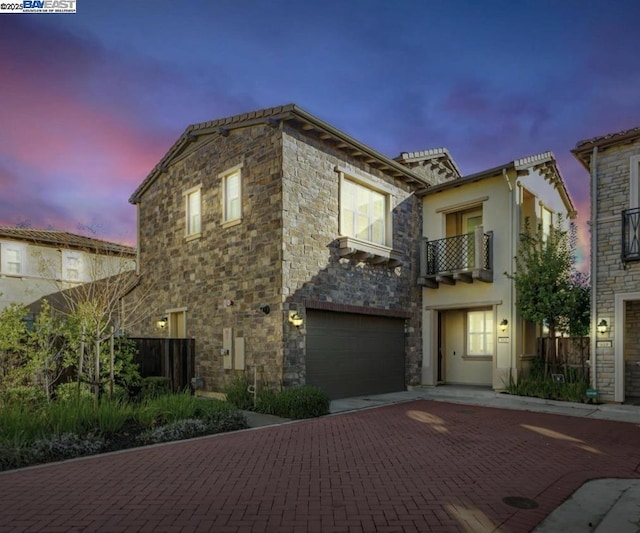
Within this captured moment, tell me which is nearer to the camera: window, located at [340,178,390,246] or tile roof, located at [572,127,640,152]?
tile roof, located at [572,127,640,152]

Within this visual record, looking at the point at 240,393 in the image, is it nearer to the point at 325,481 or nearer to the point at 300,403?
the point at 300,403

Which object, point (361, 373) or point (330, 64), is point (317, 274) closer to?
point (361, 373)

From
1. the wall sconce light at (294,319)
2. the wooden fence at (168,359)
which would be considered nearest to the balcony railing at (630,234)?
the wall sconce light at (294,319)

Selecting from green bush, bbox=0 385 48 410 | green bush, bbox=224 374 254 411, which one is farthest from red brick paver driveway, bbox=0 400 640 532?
green bush, bbox=0 385 48 410

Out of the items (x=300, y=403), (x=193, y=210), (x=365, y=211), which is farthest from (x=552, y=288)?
(x=193, y=210)

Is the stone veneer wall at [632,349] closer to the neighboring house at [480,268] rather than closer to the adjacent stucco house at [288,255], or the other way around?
the neighboring house at [480,268]

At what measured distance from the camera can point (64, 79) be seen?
10930 millimetres

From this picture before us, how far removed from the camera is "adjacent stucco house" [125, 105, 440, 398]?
11141 millimetres

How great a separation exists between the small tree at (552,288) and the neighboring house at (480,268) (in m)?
0.41

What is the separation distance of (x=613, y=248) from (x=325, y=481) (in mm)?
10276

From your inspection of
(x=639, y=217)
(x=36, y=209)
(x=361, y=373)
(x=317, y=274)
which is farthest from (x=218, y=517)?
(x=36, y=209)

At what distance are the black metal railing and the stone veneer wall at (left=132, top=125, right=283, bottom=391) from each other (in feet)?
20.1

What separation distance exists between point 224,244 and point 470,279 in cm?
774

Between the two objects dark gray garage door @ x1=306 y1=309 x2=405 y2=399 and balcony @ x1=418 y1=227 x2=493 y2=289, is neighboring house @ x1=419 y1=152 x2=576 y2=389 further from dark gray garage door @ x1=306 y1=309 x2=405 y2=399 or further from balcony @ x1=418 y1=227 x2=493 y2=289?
dark gray garage door @ x1=306 y1=309 x2=405 y2=399
